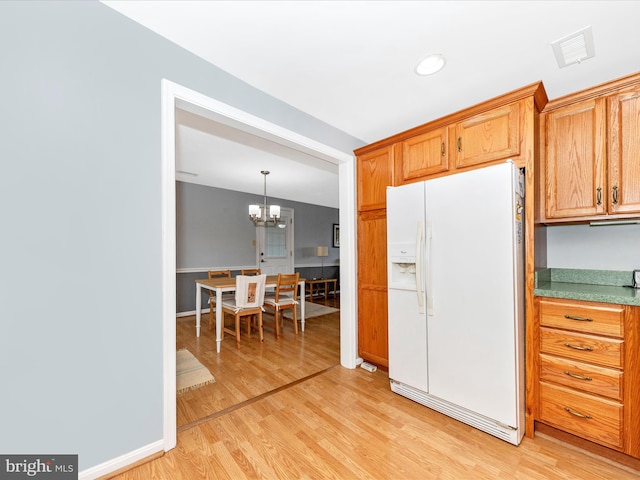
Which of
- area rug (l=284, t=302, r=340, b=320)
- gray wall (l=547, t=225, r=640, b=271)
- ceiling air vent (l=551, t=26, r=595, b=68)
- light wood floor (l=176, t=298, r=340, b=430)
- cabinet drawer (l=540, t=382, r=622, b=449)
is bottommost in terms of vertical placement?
area rug (l=284, t=302, r=340, b=320)

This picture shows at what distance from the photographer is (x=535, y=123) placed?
192 cm

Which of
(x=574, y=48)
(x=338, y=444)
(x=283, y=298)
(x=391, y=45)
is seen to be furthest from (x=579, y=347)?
(x=283, y=298)

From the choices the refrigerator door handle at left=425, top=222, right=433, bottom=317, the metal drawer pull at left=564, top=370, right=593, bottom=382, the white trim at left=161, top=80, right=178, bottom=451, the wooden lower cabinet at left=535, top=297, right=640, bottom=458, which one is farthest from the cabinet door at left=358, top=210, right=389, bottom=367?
the white trim at left=161, top=80, right=178, bottom=451

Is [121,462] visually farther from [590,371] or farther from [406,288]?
[590,371]

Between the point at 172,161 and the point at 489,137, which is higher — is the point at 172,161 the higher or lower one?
the lower one

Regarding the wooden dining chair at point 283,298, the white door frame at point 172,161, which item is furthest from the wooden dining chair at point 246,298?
the white door frame at point 172,161

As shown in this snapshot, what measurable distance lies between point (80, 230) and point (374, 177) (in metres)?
2.31

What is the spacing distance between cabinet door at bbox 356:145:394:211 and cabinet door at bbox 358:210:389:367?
11cm

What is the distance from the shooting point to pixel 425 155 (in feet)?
7.75

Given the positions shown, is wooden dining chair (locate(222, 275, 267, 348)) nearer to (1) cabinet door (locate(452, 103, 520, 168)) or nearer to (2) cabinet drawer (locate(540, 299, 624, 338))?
(1) cabinet door (locate(452, 103, 520, 168))

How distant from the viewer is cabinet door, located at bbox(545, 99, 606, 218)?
1.81 metres

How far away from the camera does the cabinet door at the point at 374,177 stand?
264 cm

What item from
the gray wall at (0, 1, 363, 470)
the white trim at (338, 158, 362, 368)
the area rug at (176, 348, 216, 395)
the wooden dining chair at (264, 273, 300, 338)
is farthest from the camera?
the wooden dining chair at (264, 273, 300, 338)

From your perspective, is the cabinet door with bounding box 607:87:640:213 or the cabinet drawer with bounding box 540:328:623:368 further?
the cabinet door with bounding box 607:87:640:213
